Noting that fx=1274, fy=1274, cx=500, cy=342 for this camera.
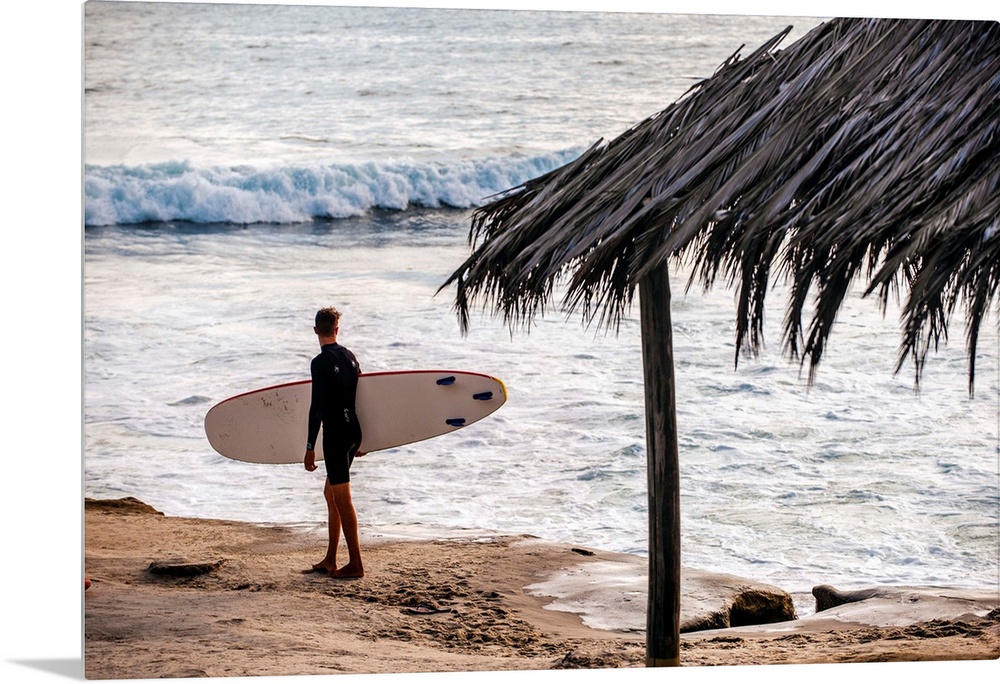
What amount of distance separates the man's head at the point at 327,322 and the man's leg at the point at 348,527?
670mm

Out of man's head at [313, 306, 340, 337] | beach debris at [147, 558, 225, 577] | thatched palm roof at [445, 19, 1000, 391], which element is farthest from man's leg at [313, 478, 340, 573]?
thatched palm roof at [445, 19, 1000, 391]

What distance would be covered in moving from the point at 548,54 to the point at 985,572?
3168mm

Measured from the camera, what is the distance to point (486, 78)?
5.95 meters

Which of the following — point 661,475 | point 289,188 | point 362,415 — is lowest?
point 661,475

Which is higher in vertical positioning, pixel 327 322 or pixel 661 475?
pixel 327 322

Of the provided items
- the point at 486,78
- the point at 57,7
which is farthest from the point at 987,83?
the point at 57,7

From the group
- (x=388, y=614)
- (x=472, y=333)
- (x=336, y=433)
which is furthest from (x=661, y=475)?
(x=336, y=433)

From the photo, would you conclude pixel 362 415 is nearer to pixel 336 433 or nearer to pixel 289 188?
pixel 336 433

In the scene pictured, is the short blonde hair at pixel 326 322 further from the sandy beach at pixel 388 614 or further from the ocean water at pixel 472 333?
the sandy beach at pixel 388 614

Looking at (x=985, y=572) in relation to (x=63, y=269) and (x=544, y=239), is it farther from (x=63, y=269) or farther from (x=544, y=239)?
(x=63, y=269)

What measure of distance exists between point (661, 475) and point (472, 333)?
1.19 m

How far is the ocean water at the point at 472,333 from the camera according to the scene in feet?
18.5

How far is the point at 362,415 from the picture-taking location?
5598 mm

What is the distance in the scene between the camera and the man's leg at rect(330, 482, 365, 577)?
5.56 meters
